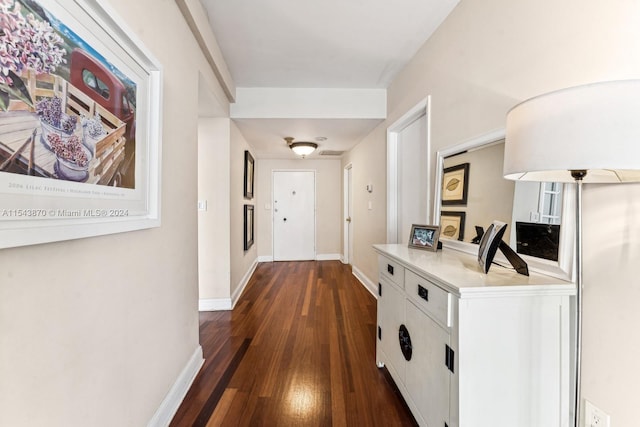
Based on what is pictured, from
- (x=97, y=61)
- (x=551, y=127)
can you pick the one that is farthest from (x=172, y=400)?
(x=551, y=127)

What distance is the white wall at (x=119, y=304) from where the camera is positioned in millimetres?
706

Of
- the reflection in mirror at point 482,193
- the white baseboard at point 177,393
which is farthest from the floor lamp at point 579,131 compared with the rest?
the white baseboard at point 177,393

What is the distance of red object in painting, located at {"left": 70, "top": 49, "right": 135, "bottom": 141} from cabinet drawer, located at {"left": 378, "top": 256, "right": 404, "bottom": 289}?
58.7 inches

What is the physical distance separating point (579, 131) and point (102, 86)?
149 centimetres

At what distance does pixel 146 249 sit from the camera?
50.9 inches

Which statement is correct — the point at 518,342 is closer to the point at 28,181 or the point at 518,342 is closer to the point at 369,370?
the point at 369,370

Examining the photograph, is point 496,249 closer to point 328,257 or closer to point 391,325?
point 391,325

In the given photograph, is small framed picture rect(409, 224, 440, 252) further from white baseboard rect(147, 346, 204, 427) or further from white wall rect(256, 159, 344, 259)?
white wall rect(256, 159, 344, 259)

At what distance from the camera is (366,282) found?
3.86m

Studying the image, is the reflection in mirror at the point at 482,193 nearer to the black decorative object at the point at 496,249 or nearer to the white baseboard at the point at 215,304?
the black decorative object at the point at 496,249

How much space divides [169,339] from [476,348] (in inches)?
60.1

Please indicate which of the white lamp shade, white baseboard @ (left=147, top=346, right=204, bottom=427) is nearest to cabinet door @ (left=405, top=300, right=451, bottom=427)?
the white lamp shade

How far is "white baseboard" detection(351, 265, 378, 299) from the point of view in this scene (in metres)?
3.50

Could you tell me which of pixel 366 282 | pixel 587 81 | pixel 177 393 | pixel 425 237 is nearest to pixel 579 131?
pixel 587 81
